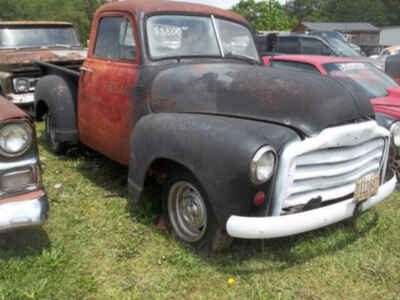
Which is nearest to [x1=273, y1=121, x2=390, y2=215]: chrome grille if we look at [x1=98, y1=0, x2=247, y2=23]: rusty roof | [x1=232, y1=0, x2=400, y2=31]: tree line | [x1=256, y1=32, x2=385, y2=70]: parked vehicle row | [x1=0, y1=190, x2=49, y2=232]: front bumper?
[x1=0, y1=190, x2=49, y2=232]: front bumper

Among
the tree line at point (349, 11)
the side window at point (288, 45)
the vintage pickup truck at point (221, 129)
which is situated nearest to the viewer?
the vintage pickup truck at point (221, 129)

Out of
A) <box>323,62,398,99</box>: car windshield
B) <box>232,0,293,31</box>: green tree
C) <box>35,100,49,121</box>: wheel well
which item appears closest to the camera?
<box>35,100,49,121</box>: wheel well

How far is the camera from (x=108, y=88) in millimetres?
3869

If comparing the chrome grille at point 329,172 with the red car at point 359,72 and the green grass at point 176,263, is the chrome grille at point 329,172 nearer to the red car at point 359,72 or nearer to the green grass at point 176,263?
the green grass at point 176,263

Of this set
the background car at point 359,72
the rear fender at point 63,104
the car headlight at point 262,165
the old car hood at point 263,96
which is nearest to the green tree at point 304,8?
the background car at point 359,72

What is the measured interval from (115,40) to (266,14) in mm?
67392

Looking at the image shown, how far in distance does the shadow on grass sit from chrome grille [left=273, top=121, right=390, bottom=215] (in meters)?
1.76

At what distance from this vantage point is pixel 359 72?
572cm

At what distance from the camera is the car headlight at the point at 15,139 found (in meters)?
2.42

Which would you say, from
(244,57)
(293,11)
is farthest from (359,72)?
(293,11)

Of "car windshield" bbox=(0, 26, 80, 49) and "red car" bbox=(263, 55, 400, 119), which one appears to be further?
"car windshield" bbox=(0, 26, 80, 49)

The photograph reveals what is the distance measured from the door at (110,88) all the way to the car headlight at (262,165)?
1.54m

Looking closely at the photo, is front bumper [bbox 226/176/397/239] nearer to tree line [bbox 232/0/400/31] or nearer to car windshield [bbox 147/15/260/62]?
car windshield [bbox 147/15/260/62]

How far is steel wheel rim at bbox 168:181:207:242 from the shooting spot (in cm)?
295
